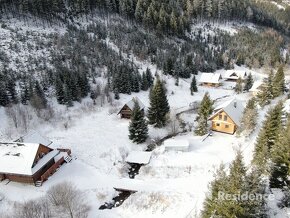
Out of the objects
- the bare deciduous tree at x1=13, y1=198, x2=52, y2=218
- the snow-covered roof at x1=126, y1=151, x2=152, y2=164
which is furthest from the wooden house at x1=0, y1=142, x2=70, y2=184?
the snow-covered roof at x1=126, y1=151, x2=152, y2=164

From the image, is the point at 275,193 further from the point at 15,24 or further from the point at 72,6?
the point at 72,6

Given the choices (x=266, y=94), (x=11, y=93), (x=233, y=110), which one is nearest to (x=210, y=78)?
(x=266, y=94)

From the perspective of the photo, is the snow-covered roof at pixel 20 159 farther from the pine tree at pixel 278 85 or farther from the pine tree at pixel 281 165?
the pine tree at pixel 278 85

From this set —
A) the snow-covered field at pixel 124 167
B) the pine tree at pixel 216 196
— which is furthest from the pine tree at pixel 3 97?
the pine tree at pixel 216 196

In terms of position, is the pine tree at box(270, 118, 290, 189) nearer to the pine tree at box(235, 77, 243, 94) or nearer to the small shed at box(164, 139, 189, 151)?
the small shed at box(164, 139, 189, 151)

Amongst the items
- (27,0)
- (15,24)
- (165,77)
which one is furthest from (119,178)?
(27,0)
